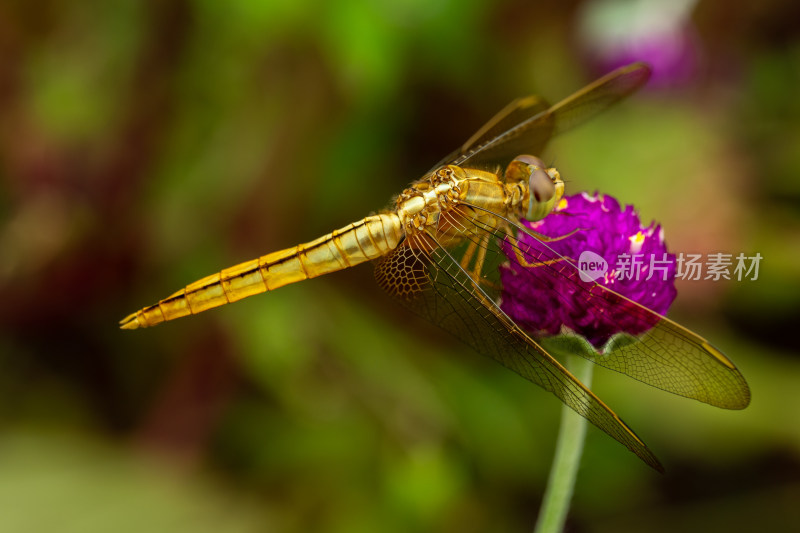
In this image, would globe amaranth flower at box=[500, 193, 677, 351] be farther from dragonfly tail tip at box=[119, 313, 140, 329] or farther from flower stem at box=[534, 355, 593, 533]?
dragonfly tail tip at box=[119, 313, 140, 329]

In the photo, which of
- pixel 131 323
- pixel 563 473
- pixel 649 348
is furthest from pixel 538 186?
pixel 131 323

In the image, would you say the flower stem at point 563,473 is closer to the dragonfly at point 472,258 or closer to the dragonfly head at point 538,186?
the dragonfly at point 472,258

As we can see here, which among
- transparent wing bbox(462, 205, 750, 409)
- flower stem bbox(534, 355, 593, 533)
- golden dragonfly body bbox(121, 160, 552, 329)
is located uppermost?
golden dragonfly body bbox(121, 160, 552, 329)

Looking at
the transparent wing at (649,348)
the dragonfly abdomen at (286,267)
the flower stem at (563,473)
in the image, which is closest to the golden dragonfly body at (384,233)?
the dragonfly abdomen at (286,267)

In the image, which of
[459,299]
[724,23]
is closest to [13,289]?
[459,299]

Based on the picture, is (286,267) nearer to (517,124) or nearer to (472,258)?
(472,258)

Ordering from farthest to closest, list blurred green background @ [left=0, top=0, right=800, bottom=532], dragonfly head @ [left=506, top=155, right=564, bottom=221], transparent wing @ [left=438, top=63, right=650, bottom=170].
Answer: blurred green background @ [left=0, top=0, right=800, bottom=532] → transparent wing @ [left=438, top=63, right=650, bottom=170] → dragonfly head @ [left=506, top=155, right=564, bottom=221]

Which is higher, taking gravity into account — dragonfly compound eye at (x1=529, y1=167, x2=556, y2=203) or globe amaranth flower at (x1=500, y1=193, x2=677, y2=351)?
dragonfly compound eye at (x1=529, y1=167, x2=556, y2=203)

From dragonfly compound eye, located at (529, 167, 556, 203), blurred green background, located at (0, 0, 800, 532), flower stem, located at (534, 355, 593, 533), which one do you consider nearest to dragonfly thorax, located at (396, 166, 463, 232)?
dragonfly compound eye, located at (529, 167, 556, 203)
